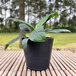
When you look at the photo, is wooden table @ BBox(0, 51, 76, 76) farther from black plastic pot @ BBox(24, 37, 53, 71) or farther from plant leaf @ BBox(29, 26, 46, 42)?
plant leaf @ BBox(29, 26, 46, 42)

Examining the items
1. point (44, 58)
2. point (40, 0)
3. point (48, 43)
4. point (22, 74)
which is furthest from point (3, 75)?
point (40, 0)

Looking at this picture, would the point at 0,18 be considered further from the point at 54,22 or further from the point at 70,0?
the point at 70,0

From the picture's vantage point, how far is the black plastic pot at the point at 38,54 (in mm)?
1452

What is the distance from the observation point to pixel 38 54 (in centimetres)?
146

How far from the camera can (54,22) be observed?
18047 mm

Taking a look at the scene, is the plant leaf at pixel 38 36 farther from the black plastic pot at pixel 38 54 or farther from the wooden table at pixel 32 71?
the wooden table at pixel 32 71

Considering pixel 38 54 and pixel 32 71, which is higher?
pixel 38 54

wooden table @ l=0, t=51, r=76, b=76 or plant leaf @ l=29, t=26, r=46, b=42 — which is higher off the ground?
plant leaf @ l=29, t=26, r=46, b=42

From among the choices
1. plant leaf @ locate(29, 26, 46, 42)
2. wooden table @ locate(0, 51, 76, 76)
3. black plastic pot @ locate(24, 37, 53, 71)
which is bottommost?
wooden table @ locate(0, 51, 76, 76)

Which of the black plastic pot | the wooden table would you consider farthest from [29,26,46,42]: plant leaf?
the wooden table

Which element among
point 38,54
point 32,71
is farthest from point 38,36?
point 32,71

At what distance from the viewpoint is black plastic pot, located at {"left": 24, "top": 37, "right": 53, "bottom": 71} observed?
4.76 ft

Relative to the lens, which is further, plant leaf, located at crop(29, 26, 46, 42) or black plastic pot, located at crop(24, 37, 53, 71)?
black plastic pot, located at crop(24, 37, 53, 71)

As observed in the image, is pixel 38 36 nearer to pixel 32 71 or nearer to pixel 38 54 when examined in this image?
pixel 38 54
